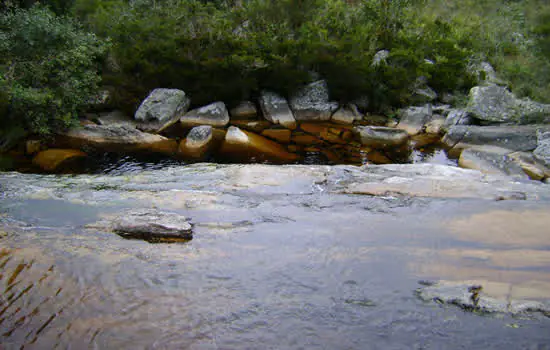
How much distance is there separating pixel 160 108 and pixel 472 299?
916 cm

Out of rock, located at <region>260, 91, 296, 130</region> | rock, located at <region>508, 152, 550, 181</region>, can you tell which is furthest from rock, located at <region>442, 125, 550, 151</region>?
rock, located at <region>260, 91, 296, 130</region>

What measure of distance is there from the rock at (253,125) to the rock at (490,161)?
16.6 ft

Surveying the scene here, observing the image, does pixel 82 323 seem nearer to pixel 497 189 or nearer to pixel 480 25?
pixel 497 189

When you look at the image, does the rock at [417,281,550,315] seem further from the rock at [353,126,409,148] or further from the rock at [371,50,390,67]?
the rock at [371,50,390,67]

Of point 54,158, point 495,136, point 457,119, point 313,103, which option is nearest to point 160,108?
point 54,158

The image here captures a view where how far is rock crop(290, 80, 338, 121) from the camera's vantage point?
37.5 feet

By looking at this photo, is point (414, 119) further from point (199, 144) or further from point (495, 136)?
point (199, 144)

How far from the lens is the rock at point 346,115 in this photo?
11362 mm

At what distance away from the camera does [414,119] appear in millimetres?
10875

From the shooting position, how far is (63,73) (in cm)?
891

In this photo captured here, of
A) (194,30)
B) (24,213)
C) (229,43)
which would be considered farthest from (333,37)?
(24,213)

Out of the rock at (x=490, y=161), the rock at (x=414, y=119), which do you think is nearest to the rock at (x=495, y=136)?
the rock at (x=490, y=161)

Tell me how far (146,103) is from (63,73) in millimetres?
2211

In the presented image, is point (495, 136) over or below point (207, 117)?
over
